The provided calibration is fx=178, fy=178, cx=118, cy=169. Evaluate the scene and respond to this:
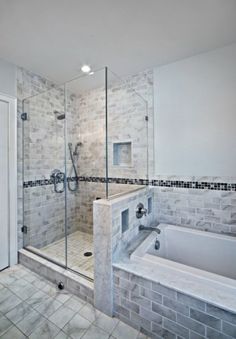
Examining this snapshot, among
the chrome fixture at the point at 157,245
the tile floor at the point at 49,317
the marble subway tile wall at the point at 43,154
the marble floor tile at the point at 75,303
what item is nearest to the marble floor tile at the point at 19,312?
the tile floor at the point at 49,317

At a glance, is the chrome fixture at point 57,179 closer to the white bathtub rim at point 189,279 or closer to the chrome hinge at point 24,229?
the chrome hinge at point 24,229

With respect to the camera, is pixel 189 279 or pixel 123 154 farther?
pixel 123 154

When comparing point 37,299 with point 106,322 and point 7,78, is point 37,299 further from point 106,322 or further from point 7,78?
point 7,78

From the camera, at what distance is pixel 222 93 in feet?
6.44

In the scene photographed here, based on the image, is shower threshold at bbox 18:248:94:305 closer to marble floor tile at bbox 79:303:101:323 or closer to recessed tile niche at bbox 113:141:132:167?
marble floor tile at bbox 79:303:101:323

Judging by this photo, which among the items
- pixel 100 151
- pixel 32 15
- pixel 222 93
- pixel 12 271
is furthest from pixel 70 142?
pixel 222 93

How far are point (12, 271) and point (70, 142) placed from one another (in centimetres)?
182

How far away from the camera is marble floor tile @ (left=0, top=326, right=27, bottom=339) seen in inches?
51.6

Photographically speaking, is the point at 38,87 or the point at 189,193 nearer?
the point at 189,193

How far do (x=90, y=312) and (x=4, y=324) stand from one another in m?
0.68

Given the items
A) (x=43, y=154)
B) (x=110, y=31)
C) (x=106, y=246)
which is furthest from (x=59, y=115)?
(x=106, y=246)

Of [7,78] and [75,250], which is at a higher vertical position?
[7,78]

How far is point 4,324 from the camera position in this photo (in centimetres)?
142

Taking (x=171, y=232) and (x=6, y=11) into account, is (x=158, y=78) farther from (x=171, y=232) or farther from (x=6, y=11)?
(x=171, y=232)
